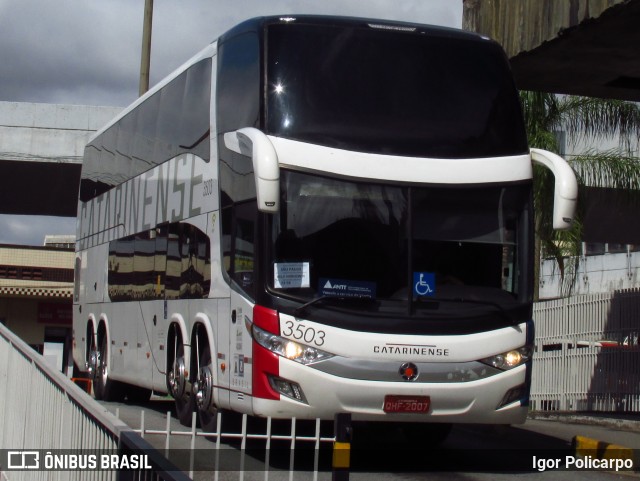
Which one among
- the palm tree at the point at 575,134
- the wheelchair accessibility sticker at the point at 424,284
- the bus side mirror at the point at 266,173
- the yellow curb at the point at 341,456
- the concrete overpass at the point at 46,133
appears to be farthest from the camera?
the concrete overpass at the point at 46,133

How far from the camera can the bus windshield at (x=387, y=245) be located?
9.81 metres

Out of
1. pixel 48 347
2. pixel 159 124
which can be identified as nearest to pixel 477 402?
pixel 159 124

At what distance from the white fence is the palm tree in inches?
63.3

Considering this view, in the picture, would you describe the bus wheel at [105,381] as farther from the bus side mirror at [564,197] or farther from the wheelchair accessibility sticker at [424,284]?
the bus side mirror at [564,197]

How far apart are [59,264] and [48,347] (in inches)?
266

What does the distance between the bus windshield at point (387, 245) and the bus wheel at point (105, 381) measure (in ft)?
26.3

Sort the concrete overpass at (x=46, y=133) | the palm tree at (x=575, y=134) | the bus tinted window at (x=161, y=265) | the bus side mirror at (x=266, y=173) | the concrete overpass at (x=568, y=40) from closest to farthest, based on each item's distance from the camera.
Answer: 1. the bus side mirror at (x=266, y=173)
2. the concrete overpass at (x=568, y=40)
3. the bus tinted window at (x=161, y=265)
4. the palm tree at (x=575, y=134)
5. the concrete overpass at (x=46, y=133)

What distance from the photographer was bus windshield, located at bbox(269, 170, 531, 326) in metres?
9.81

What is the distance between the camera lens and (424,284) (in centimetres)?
995

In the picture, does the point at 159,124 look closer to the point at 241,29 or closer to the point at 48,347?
the point at 241,29

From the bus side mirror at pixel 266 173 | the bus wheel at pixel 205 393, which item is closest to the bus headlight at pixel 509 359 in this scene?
the bus side mirror at pixel 266 173

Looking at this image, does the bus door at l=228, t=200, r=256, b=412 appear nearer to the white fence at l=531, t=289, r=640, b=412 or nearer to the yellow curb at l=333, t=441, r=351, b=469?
the yellow curb at l=333, t=441, r=351, b=469

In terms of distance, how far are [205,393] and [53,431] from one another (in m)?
4.25

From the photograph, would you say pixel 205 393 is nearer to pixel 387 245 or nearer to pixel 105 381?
pixel 387 245
